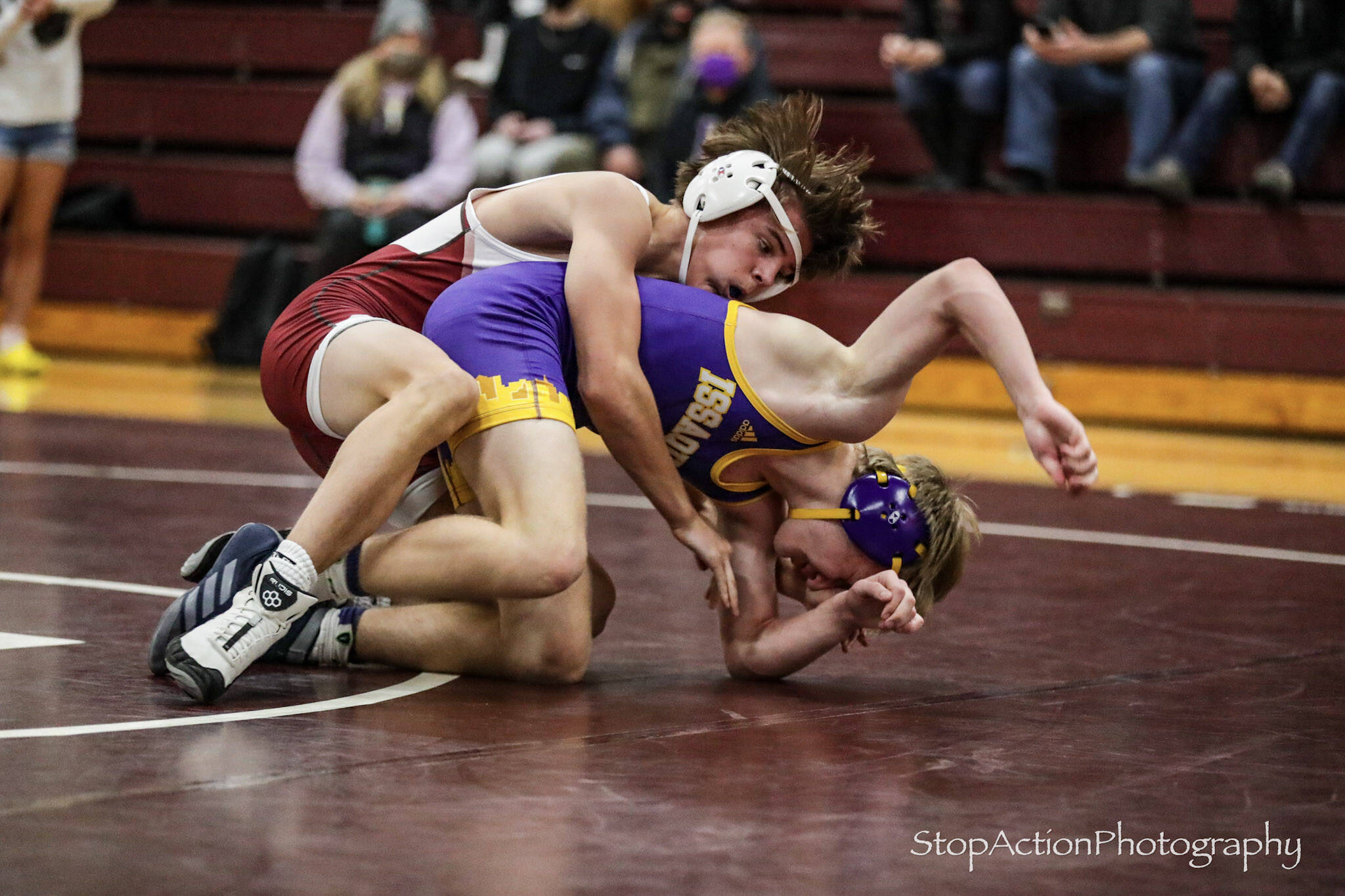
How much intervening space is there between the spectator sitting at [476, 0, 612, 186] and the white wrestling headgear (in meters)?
5.15

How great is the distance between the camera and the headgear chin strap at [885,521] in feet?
10.1

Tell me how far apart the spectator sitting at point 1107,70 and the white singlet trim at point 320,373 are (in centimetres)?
514

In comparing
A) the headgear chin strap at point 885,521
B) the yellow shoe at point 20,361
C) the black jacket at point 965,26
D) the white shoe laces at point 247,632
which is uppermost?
the black jacket at point 965,26

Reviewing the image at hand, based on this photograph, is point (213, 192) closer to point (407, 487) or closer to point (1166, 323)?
point (1166, 323)

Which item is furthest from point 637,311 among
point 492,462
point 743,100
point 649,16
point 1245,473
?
point 649,16

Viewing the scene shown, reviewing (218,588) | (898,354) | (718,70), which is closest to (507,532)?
(218,588)

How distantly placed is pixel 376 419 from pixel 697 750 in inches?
31.8

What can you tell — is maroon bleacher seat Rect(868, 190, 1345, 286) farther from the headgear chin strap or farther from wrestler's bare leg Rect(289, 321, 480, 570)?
wrestler's bare leg Rect(289, 321, 480, 570)

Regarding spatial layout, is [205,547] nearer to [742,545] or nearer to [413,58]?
[742,545]

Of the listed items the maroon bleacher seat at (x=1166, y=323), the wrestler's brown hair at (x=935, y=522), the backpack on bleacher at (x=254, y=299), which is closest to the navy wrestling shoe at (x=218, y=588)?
the wrestler's brown hair at (x=935, y=522)

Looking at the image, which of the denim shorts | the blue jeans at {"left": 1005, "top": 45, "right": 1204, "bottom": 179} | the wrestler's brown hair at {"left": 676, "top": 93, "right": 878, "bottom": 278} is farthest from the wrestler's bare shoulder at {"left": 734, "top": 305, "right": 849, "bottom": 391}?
the denim shorts

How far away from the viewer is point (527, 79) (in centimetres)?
852

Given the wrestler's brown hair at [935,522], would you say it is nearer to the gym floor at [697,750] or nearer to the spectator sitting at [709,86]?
the gym floor at [697,750]

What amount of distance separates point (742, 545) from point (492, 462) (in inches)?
20.7
